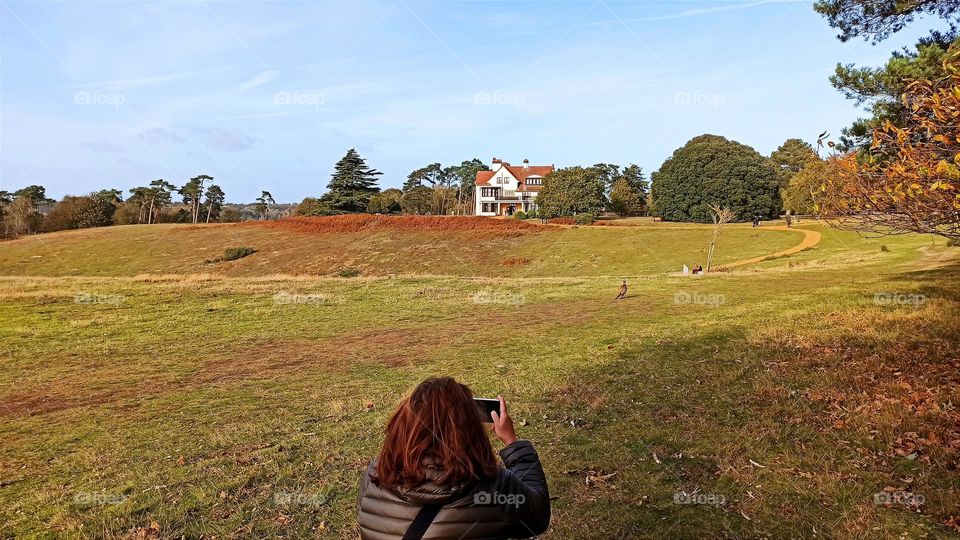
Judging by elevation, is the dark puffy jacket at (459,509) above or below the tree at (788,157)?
below

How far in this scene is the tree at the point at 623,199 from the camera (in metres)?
80.3

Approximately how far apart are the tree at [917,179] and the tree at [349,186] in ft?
234

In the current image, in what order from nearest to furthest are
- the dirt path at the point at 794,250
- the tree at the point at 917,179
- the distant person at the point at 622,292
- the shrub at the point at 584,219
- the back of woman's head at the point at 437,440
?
the back of woman's head at the point at 437,440
the tree at the point at 917,179
the distant person at the point at 622,292
the dirt path at the point at 794,250
the shrub at the point at 584,219

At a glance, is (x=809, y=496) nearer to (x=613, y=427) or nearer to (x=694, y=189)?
(x=613, y=427)

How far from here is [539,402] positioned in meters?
8.63

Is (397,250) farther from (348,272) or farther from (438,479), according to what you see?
(438,479)

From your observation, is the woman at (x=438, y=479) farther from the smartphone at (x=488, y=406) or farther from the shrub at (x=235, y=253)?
the shrub at (x=235, y=253)

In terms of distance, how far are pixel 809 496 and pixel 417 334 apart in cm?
1124

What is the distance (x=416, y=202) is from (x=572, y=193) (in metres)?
31.6

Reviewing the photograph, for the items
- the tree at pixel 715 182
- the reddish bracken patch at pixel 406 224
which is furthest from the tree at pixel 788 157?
the reddish bracken patch at pixel 406 224

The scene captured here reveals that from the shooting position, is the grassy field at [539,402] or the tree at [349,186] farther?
the tree at [349,186]

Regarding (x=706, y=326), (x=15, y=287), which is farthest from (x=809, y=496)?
(x=15, y=287)

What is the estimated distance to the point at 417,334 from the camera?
15.2 meters

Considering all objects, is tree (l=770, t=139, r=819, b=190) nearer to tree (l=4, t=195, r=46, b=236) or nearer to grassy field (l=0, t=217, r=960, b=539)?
grassy field (l=0, t=217, r=960, b=539)
